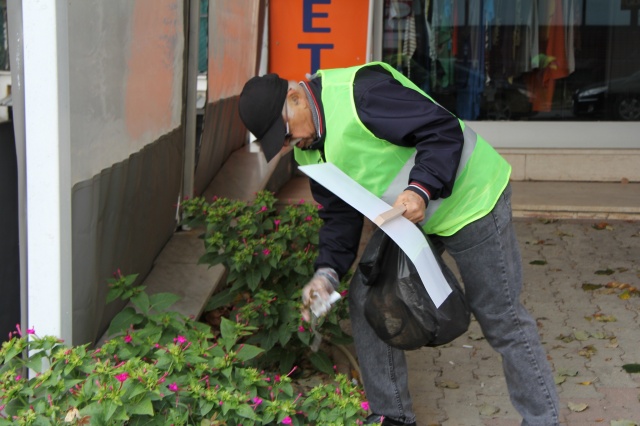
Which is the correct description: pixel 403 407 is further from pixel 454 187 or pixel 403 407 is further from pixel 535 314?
pixel 535 314

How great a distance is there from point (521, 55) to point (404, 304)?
7.09 m

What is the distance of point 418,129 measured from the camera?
313 centimetres

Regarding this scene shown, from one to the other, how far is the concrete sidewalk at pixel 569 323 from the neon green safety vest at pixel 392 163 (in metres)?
1.28

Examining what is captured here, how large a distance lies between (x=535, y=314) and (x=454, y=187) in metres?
2.64

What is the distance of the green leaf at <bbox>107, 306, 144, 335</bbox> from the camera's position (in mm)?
3547

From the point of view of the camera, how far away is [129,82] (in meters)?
4.38

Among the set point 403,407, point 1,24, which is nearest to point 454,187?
point 403,407

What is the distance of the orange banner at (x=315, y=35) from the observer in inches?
340

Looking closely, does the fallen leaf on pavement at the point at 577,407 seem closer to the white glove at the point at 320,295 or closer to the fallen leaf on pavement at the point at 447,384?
the fallen leaf on pavement at the point at 447,384

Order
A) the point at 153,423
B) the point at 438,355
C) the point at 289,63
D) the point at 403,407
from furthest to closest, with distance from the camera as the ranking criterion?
the point at 289,63, the point at 438,355, the point at 403,407, the point at 153,423

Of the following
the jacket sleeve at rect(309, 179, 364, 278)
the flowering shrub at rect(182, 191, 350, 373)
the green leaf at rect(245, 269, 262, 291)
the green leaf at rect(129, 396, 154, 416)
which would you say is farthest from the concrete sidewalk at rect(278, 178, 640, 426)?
the green leaf at rect(129, 396, 154, 416)

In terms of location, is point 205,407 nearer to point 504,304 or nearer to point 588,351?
point 504,304

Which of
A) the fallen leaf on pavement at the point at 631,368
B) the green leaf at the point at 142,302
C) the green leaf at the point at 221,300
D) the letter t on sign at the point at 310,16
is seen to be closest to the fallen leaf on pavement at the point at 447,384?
the fallen leaf on pavement at the point at 631,368

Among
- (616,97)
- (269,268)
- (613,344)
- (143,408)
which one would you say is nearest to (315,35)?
(616,97)
